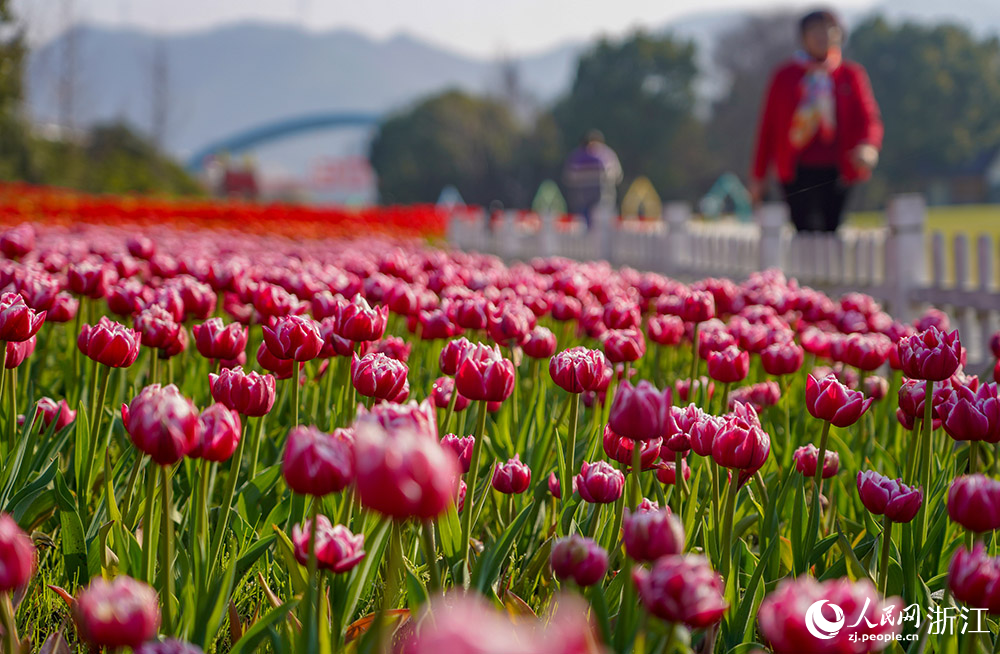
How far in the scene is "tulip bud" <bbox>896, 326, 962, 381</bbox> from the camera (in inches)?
77.7

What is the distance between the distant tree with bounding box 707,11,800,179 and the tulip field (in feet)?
159

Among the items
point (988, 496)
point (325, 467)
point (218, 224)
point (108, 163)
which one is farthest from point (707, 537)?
point (108, 163)

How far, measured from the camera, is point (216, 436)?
1398mm

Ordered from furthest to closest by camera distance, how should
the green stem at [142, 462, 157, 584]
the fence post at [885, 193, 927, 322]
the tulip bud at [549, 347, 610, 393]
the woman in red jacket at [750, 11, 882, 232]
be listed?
the woman in red jacket at [750, 11, 882, 232], the fence post at [885, 193, 927, 322], the tulip bud at [549, 347, 610, 393], the green stem at [142, 462, 157, 584]

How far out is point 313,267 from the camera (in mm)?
4199

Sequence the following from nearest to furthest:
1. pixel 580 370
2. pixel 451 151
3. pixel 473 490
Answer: pixel 473 490
pixel 580 370
pixel 451 151

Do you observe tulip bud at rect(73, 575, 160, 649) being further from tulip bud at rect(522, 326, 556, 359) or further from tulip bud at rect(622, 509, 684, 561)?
tulip bud at rect(522, 326, 556, 359)

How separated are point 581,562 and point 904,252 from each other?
573cm

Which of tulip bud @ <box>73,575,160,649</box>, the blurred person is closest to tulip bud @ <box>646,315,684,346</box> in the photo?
tulip bud @ <box>73,575,160,649</box>

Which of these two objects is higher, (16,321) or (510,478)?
(16,321)

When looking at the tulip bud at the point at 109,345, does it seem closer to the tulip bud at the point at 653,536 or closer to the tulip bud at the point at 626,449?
the tulip bud at the point at 626,449

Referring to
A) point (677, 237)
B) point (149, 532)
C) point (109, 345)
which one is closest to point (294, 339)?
point (109, 345)

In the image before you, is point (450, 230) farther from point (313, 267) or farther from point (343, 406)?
point (343, 406)

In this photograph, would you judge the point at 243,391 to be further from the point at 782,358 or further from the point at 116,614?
the point at 782,358
